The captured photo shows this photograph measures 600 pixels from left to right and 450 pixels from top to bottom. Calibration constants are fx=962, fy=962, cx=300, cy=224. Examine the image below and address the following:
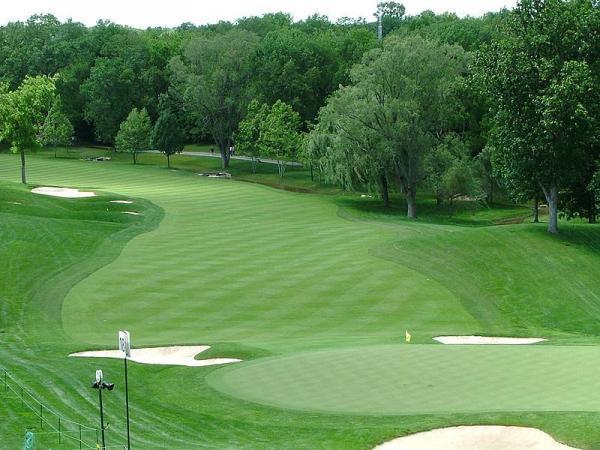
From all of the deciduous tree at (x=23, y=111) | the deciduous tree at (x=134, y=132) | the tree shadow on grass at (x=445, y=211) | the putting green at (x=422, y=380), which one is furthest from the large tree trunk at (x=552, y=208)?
the deciduous tree at (x=134, y=132)

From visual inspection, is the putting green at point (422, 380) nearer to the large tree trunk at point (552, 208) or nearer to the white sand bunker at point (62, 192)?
the large tree trunk at point (552, 208)

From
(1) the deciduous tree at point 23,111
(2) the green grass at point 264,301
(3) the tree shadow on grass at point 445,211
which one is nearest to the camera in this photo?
(2) the green grass at point 264,301

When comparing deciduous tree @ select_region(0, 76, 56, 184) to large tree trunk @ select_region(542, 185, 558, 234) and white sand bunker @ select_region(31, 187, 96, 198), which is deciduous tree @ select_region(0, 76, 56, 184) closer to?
white sand bunker @ select_region(31, 187, 96, 198)

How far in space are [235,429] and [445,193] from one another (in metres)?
55.9

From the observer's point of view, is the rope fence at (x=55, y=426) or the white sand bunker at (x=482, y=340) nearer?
the rope fence at (x=55, y=426)

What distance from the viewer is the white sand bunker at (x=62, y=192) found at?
250ft

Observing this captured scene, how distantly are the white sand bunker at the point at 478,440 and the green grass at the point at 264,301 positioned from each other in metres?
0.40

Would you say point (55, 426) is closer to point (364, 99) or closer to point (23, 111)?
point (364, 99)

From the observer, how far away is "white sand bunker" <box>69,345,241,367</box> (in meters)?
33.2

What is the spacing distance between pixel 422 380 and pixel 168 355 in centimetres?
1108

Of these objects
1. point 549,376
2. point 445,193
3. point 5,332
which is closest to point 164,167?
point 445,193

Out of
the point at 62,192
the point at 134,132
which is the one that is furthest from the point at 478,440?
the point at 134,132

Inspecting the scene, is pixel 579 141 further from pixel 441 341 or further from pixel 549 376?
pixel 549 376

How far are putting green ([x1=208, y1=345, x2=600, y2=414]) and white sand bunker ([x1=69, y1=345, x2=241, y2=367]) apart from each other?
2346 mm
